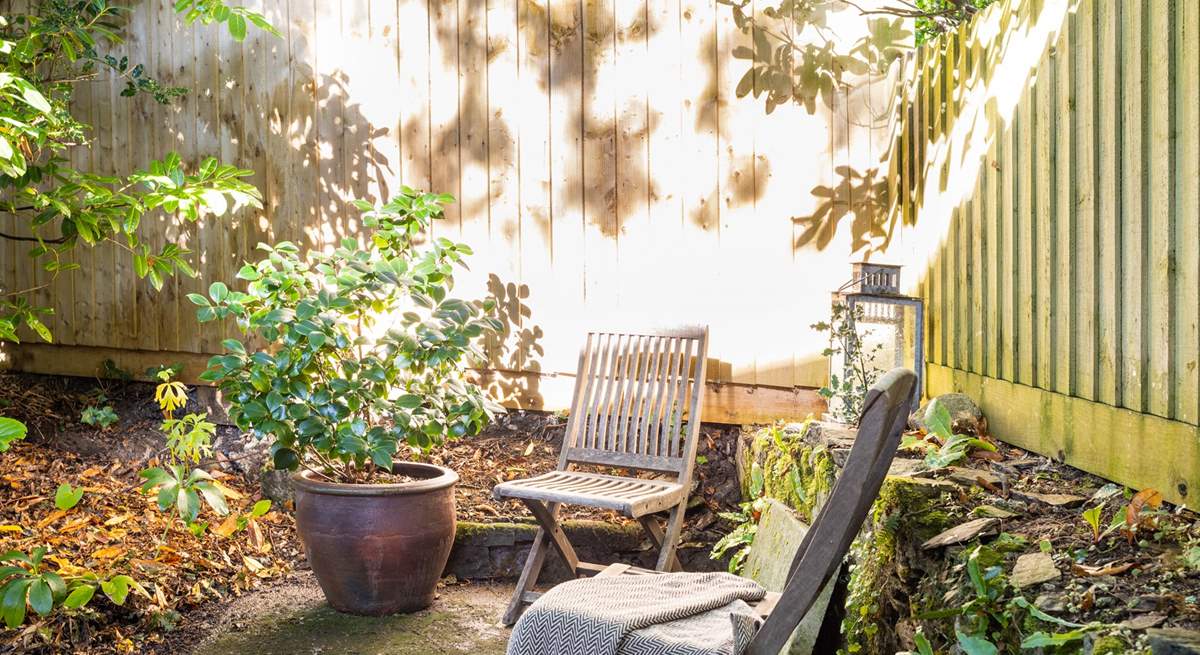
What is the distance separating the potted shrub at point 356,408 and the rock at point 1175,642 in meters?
2.59

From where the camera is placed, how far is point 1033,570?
6.12 ft

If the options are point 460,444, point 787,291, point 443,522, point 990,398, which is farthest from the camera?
point 460,444

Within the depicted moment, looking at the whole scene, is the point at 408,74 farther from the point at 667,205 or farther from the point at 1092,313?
the point at 1092,313

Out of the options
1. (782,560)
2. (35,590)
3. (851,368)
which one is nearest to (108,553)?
(35,590)

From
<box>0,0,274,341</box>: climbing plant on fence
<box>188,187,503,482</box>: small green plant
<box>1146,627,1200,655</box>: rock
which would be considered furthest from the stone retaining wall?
<box>1146,627,1200,655</box>: rock

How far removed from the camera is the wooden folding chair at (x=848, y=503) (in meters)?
1.70

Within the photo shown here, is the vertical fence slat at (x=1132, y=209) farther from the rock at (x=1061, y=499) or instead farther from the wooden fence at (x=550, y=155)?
the wooden fence at (x=550, y=155)

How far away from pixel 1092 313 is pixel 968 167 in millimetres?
950

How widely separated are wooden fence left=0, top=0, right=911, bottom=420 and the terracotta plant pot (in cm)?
126

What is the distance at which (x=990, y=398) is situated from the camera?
307 centimetres

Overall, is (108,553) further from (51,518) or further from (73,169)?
(73,169)

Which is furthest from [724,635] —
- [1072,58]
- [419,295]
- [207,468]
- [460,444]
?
[207,468]

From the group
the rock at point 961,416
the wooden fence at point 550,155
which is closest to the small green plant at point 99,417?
the wooden fence at point 550,155

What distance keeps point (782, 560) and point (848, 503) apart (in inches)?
47.3
